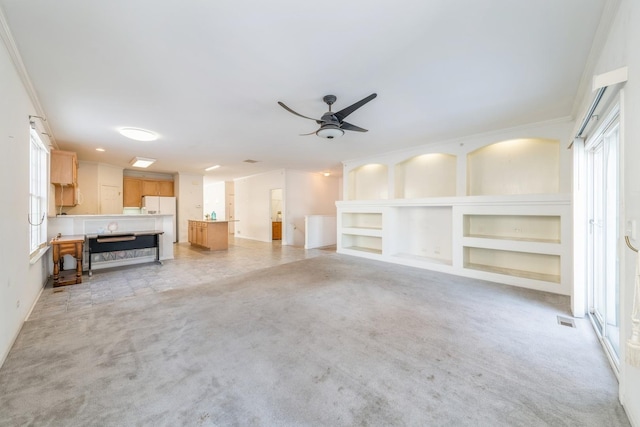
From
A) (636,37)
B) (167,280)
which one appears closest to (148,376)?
(167,280)

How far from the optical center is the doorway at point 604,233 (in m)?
2.23

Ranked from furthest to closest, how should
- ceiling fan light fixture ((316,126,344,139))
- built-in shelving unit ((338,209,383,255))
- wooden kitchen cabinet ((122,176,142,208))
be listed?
1. wooden kitchen cabinet ((122,176,142,208))
2. built-in shelving unit ((338,209,383,255))
3. ceiling fan light fixture ((316,126,344,139))

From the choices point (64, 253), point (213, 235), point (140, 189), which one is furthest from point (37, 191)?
point (140, 189)

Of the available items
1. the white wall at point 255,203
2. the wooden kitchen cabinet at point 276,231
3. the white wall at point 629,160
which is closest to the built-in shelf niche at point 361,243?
the white wall at point 255,203

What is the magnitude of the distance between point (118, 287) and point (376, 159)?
5.76 m

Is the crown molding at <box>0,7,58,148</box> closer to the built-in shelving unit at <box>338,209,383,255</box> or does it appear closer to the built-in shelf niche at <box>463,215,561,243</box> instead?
the built-in shelving unit at <box>338,209,383,255</box>

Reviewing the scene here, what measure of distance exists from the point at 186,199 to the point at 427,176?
8.07 metres

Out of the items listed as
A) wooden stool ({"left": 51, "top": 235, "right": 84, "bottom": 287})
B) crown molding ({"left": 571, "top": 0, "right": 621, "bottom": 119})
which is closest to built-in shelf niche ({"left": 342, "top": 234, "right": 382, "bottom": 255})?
crown molding ({"left": 571, "top": 0, "right": 621, "bottom": 119})

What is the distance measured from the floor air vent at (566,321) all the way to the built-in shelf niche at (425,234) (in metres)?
2.22

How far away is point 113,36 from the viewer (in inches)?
81.7

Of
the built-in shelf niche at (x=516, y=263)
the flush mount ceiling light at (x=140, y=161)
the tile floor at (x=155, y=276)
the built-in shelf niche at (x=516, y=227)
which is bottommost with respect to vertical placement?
the tile floor at (x=155, y=276)

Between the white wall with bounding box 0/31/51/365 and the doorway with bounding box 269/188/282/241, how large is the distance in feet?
21.3

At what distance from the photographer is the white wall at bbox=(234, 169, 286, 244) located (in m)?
9.03

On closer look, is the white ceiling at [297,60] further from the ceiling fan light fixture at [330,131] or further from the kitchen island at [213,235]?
the kitchen island at [213,235]
